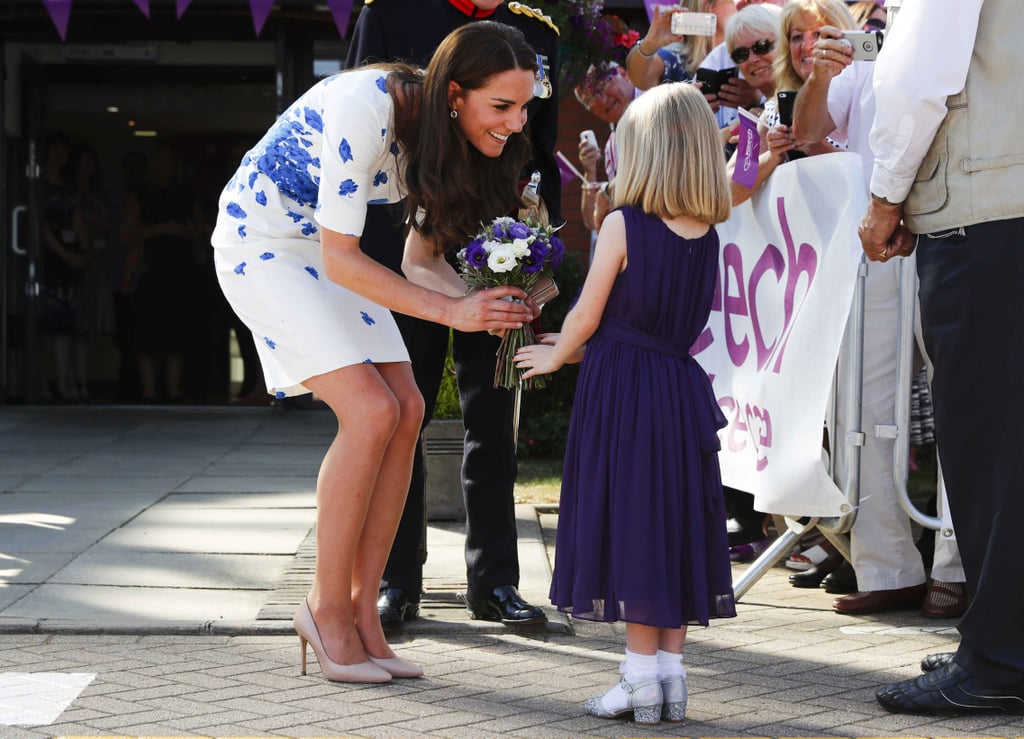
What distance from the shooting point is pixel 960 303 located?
351cm

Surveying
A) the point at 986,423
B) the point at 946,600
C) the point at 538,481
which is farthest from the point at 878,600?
the point at 538,481

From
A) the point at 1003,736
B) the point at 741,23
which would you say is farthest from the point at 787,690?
the point at 741,23

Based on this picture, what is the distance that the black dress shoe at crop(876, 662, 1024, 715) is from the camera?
346 centimetres

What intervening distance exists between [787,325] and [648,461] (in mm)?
1490

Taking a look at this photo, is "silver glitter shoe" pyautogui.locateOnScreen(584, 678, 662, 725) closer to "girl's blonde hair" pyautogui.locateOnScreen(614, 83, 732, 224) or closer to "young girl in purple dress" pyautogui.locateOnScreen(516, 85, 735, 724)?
"young girl in purple dress" pyautogui.locateOnScreen(516, 85, 735, 724)

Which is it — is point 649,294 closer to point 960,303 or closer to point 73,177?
point 960,303

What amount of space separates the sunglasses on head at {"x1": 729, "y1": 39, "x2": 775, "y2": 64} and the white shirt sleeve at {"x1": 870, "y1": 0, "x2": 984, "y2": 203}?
73.8 inches

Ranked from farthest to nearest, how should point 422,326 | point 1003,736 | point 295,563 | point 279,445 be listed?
point 279,445 < point 295,563 < point 422,326 < point 1003,736

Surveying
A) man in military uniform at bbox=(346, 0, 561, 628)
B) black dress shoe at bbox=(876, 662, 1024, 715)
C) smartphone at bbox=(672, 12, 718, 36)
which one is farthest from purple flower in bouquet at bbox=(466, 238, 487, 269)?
smartphone at bbox=(672, 12, 718, 36)

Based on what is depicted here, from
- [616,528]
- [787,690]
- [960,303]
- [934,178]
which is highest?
[934,178]

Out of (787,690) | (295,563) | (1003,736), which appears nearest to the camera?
(1003,736)

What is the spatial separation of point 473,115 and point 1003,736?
2056 millimetres

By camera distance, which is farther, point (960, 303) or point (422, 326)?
point (422, 326)

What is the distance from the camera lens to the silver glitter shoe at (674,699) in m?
3.44
